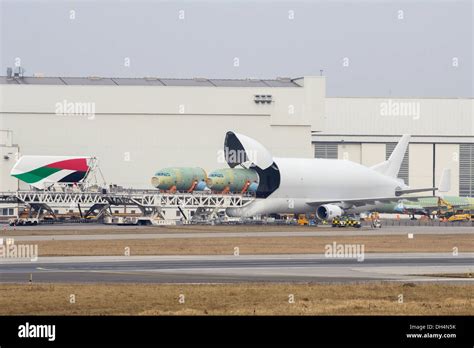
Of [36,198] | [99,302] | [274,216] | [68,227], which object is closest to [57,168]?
[36,198]

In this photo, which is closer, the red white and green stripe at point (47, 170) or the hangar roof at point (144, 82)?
the red white and green stripe at point (47, 170)

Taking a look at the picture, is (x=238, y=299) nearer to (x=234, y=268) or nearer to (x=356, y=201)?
(x=234, y=268)

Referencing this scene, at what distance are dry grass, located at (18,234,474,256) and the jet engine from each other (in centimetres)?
2567

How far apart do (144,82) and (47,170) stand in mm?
37695

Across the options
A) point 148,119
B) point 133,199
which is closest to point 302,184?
point 133,199

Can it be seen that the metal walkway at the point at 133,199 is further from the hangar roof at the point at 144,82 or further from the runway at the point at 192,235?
the hangar roof at the point at 144,82

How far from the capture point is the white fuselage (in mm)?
112806

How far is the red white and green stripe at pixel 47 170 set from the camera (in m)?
108

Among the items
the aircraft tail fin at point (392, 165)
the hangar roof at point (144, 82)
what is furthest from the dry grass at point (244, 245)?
the hangar roof at point (144, 82)

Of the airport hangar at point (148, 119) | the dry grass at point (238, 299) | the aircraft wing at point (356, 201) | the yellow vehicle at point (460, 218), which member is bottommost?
the yellow vehicle at point (460, 218)

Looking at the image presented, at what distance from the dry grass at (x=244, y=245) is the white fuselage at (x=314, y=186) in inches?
1137

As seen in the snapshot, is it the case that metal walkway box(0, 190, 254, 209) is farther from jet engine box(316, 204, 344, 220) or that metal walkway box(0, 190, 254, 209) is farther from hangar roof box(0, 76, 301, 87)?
hangar roof box(0, 76, 301, 87)

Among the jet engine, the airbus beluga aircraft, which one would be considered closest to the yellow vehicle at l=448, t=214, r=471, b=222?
the airbus beluga aircraft

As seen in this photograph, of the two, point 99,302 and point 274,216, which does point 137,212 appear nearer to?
point 274,216
